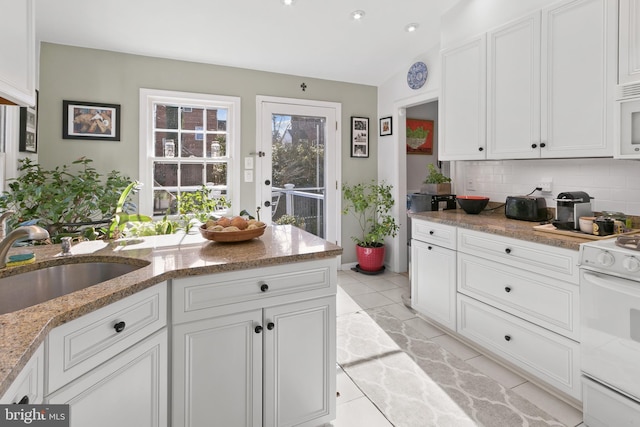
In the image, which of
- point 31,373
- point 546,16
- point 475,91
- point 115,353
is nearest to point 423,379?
point 115,353

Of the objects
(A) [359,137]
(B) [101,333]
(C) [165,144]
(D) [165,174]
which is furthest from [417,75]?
(B) [101,333]

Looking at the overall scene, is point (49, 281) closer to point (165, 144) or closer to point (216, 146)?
point (165, 144)

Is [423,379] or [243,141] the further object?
[243,141]

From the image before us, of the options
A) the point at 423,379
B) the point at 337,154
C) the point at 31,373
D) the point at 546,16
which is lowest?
the point at 423,379

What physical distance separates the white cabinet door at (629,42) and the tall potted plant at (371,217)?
264 centimetres

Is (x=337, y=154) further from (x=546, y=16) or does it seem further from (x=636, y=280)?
(x=636, y=280)

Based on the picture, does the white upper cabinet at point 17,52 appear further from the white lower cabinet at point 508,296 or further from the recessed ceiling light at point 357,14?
the white lower cabinet at point 508,296

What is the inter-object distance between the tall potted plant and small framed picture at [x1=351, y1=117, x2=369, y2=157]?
0.42 meters

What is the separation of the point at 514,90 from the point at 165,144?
3.22m

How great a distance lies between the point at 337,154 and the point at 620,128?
2.94 meters

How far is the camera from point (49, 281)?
1.44m

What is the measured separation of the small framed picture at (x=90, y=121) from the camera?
10.6 feet

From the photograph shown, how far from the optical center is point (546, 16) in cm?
237

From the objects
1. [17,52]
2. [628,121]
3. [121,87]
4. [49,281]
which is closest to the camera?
[17,52]
